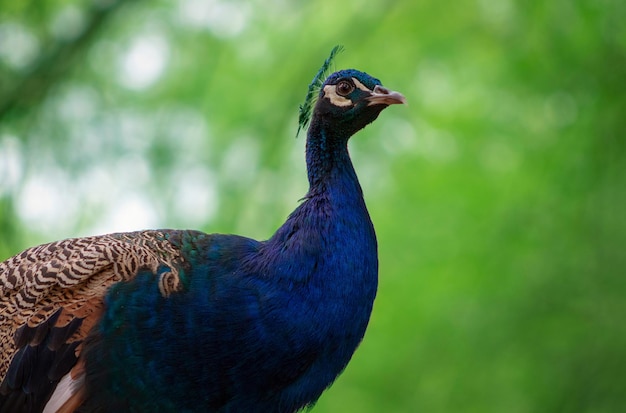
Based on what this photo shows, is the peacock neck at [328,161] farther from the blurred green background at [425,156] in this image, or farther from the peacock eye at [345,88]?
the blurred green background at [425,156]

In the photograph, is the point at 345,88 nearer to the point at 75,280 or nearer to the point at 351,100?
the point at 351,100

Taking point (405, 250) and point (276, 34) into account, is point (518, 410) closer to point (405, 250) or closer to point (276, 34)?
point (405, 250)

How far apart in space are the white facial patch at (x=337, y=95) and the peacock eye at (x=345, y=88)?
0.05ft

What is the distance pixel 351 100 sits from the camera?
3939mm

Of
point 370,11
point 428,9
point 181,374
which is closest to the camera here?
point 181,374

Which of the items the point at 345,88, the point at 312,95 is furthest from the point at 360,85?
the point at 312,95

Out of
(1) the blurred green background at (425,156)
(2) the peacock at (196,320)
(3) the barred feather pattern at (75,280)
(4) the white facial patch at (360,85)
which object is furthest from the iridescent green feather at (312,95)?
(1) the blurred green background at (425,156)

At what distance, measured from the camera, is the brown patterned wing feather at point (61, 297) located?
359 centimetres

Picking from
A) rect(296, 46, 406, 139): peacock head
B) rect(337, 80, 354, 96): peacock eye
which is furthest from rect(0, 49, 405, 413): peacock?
rect(337, 80, 354, 96): peacock eye

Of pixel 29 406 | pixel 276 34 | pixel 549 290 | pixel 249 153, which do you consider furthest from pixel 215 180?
pixel 29 406

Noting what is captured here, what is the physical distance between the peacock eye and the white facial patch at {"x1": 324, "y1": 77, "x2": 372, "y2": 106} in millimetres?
16

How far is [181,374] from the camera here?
348cm

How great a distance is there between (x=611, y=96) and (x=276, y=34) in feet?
9.67

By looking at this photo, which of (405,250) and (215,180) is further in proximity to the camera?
(405,250)
